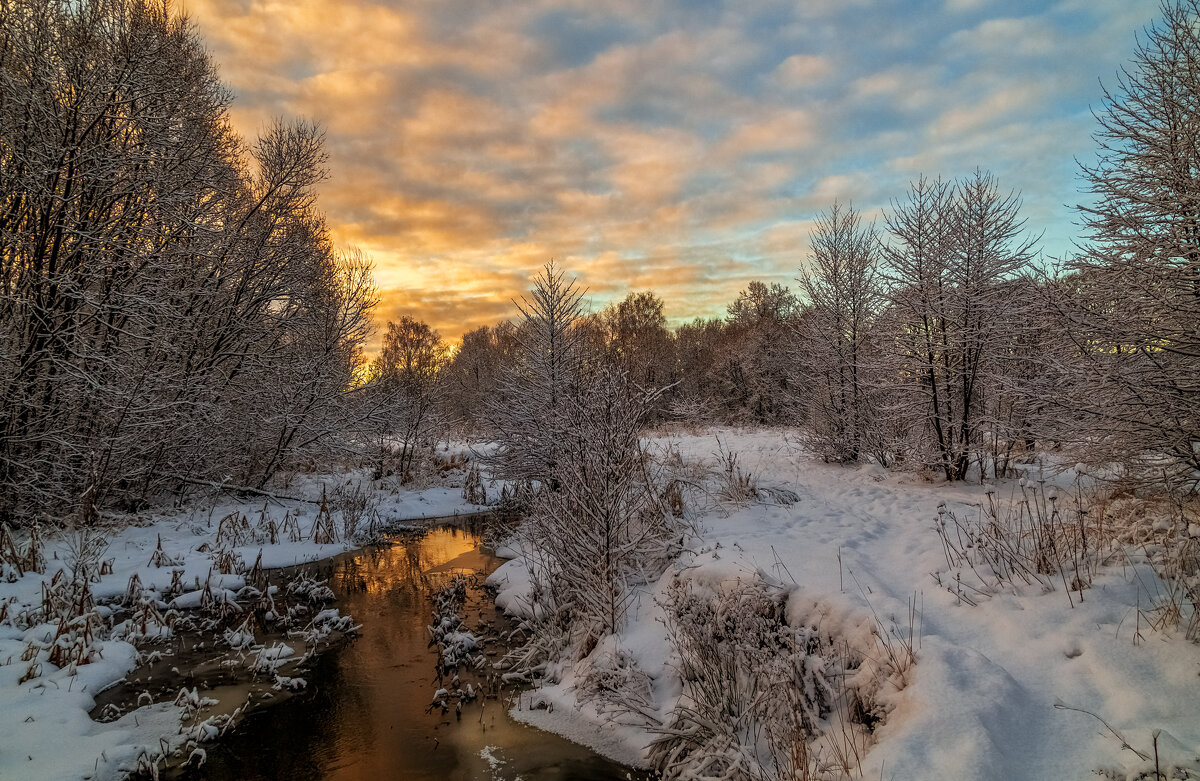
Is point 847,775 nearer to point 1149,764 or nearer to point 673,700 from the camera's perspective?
point 1149,764

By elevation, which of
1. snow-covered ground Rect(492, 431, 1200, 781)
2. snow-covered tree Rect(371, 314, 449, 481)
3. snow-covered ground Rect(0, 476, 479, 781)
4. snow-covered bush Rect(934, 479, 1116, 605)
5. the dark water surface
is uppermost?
snow-covered tree Rect(371, 314, 449, 481)

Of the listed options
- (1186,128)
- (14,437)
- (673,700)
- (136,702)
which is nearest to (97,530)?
(14,437)

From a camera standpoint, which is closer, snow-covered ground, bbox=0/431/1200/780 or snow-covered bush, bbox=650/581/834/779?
snow-covered ground, bbox=0/431/1200/780

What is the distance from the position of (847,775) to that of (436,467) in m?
18.7

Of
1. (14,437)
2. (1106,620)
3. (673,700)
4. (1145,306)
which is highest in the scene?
(1145,306)

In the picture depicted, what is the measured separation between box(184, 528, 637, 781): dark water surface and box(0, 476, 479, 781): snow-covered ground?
57 cm

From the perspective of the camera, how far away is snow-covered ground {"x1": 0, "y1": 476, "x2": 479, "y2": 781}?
4.39 m

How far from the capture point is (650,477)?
8.66 metres

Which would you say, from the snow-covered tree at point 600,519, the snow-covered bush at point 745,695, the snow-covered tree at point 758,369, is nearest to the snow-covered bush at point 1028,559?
the snow-covered bush at point 745,695

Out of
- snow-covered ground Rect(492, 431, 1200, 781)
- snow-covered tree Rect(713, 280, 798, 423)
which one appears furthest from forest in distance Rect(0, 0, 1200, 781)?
snow-covered tree Rect(713, 280, 798, 423)

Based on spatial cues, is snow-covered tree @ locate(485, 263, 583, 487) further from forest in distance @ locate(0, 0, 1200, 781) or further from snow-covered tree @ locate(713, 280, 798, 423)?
snow-covered tree @ locate(713, 280, 798, 423)

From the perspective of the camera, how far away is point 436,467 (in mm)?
→ 20578

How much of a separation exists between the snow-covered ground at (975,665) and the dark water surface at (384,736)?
0.38 meters

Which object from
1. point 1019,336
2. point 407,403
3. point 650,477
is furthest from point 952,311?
point 407,403
